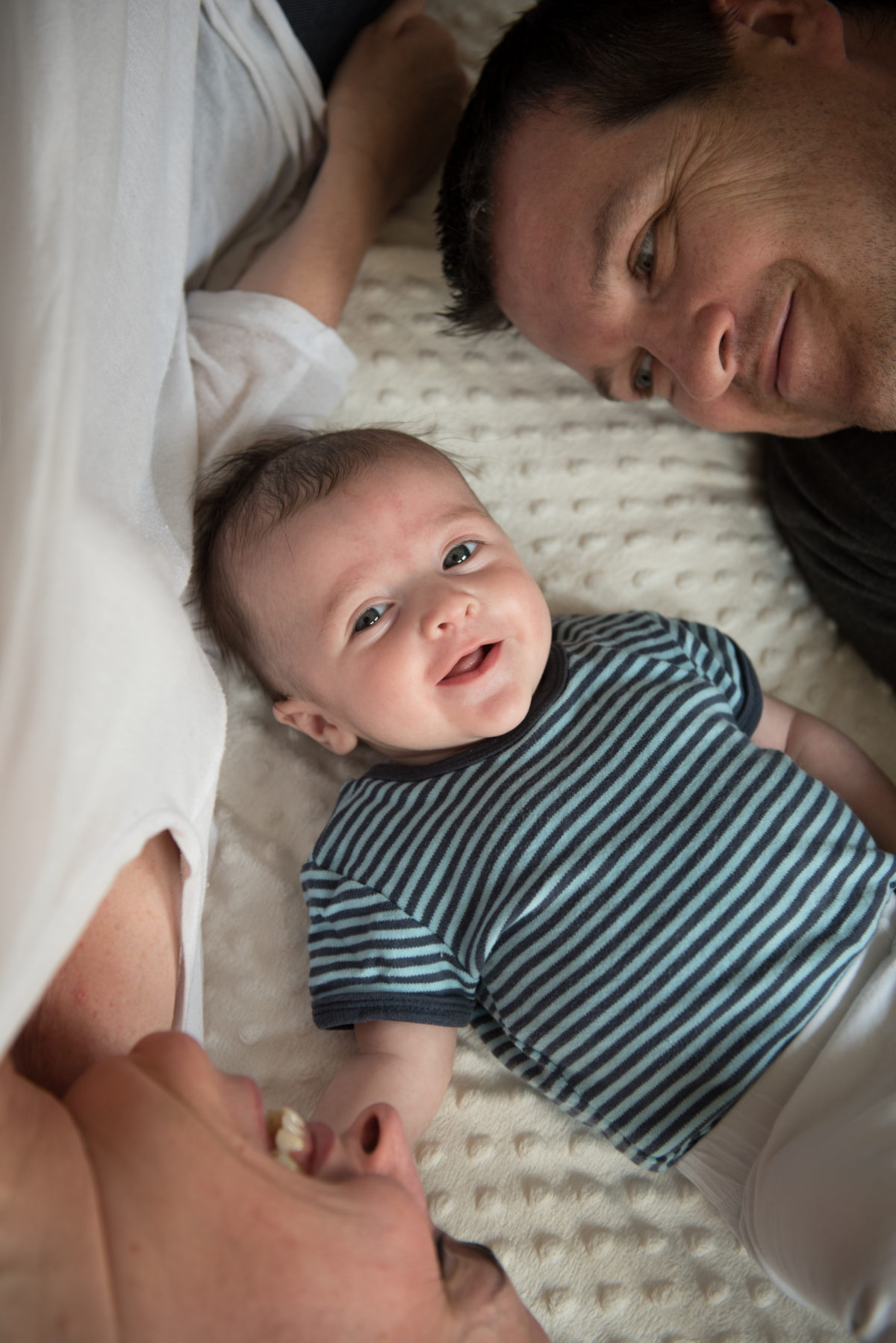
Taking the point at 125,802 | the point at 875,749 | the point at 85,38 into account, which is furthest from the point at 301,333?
the point at 875,749

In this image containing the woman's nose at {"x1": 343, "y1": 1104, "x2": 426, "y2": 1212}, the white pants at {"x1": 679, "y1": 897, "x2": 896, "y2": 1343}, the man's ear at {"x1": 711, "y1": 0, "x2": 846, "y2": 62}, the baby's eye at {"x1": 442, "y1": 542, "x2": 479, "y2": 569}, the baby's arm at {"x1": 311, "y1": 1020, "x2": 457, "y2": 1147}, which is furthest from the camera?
the man's ear at {"x1": 711, "y1": 0, "x2": 846, "y2": 62}

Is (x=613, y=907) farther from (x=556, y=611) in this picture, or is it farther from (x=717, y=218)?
(x=717, y=218)

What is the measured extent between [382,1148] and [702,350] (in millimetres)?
934

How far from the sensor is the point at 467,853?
99cm

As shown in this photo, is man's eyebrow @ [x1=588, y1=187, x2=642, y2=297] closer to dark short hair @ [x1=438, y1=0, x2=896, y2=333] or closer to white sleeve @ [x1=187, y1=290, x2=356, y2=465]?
dark short hair @ [x1=438, y1=0, x2=896, y2=333]

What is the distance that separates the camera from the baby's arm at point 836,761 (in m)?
1.16

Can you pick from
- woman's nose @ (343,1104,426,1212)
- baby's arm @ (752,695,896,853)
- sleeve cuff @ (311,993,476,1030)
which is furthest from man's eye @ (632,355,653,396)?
woman's nose @ (343,1104,426,1212)

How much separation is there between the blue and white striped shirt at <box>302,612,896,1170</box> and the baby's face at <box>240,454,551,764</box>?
0.08m

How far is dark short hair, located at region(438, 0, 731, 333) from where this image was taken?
115cm

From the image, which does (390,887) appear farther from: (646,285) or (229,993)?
(646,285)

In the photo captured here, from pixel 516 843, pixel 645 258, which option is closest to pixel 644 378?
pixel 645 258

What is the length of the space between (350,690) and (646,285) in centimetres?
64

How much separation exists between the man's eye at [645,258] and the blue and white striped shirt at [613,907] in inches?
21.0

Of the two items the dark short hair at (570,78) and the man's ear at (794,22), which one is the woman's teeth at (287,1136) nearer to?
the dark short hair at (570,78)
